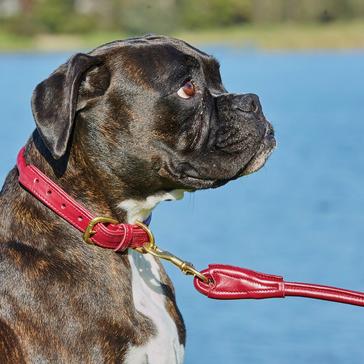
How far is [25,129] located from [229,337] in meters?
11.9

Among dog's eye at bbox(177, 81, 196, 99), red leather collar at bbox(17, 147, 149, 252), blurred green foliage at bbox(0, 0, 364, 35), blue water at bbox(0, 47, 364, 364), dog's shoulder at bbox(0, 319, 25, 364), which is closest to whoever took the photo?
dog's shoulder at bbox(0, 319, 25, 364)

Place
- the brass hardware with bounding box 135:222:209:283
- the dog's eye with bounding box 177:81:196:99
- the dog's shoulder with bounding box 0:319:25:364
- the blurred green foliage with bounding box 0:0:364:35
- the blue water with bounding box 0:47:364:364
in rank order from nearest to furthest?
1. the dog's shoulder with bounding box 0:319:25:364
2. the brass hardware with bounding box 135:222:209:283
3. the dog's eye with bounding box 177:81:196:99
4. the blue water with bounding box 0:47:364:364
5. the blurred green foliage with bounding box 0:0:364:35

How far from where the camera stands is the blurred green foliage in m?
30.3

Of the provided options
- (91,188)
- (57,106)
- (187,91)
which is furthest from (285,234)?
(57,106)

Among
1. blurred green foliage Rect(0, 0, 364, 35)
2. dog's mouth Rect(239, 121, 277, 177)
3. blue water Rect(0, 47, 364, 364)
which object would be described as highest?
blurred green foliage Rect(0, 0, 364, 35)

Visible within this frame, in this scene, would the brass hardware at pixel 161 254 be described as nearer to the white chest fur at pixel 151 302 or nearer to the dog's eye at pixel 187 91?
the white chest fur at pixel 151 302

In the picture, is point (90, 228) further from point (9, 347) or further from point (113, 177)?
point (9, 347)

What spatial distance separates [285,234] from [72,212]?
25.5ft

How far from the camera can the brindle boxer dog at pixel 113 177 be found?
12.5ft

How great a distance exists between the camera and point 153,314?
13.2 ft

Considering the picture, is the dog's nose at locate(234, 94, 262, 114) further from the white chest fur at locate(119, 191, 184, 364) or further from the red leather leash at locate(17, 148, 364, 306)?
the red leather leash at locate(17, 148, 364, 306)

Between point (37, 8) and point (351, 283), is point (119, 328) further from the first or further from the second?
point (37, 8)

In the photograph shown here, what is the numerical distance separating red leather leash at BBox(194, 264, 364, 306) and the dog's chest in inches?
6.5

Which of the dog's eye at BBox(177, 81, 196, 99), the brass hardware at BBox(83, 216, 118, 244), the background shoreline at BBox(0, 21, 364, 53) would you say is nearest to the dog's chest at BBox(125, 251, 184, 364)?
the brass hardware at BBox(83, 216, 118, 244)
